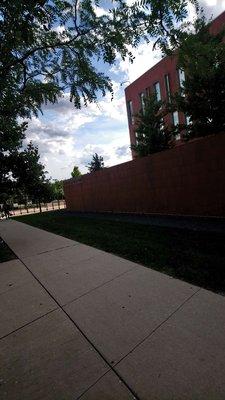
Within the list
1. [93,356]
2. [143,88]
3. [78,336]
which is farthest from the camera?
[143,88]

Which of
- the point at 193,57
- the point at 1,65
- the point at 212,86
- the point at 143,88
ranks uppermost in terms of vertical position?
the point at 143,88

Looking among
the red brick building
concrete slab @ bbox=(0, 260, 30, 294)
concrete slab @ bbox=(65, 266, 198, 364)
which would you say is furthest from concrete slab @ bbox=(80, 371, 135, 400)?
the red brick building

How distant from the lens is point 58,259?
6051 mm

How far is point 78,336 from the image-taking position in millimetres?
2883

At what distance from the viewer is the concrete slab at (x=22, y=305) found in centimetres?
335

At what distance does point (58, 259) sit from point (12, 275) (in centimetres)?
108

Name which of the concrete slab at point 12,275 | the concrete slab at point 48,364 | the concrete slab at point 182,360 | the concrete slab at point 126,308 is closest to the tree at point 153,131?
A: the concrete slab at point 12,275

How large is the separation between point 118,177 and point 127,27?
8988mm

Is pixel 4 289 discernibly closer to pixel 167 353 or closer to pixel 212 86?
pixel 167 353

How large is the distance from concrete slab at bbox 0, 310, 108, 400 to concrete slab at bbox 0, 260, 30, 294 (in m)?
1.71

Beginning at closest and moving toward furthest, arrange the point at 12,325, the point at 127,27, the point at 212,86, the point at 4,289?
the point at 12,325 < the point at 4,289 < the point at 127,27 < the point at 212,86

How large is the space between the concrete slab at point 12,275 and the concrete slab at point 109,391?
2845 millimetres

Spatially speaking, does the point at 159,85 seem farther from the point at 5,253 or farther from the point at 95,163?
the point at 5,253

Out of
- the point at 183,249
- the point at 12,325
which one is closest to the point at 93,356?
the point at 12,325
